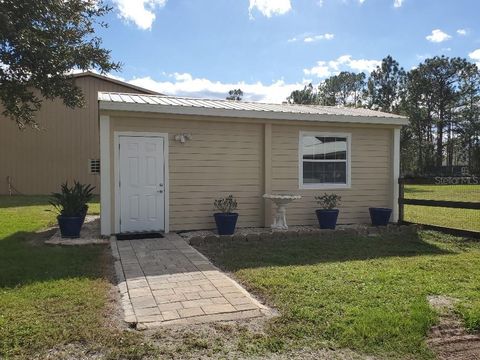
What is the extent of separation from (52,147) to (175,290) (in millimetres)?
16195

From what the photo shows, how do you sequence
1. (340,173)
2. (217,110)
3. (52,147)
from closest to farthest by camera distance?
(217,110) < (340,173) < (52,147)

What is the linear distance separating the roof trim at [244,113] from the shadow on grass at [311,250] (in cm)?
258

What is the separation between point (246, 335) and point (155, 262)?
284cm

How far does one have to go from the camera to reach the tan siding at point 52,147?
18578 mm

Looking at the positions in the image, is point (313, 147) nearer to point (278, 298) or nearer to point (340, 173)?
point (340, 173)

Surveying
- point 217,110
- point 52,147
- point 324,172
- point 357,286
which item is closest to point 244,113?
point 217,110

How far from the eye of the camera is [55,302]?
4.19 meters

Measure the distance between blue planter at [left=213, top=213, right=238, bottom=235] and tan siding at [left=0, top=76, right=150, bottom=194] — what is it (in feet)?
41.2

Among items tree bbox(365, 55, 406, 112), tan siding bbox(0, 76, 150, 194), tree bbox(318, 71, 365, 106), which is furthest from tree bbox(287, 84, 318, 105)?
tan siding bbox(0, 76, 150, 194)

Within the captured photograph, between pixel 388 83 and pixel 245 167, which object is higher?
pixel 388 83

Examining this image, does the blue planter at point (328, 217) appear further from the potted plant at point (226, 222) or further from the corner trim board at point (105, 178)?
the corner trim board at point (105, 178)

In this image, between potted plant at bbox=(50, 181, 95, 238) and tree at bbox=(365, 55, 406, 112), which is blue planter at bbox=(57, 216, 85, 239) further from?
tree at bbox=(365, 55, 406, 112)

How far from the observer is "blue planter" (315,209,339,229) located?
9.05 metres

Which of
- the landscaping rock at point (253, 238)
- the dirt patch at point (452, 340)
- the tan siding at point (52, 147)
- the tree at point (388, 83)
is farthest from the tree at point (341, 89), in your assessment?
the dirt patch at point (452, 340)
